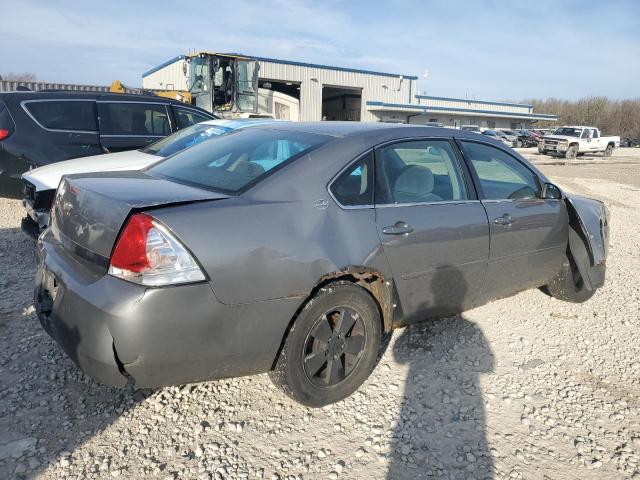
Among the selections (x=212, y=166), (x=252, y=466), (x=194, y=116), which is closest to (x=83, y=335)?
(x=252, y=466)

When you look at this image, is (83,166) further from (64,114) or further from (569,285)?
(569,285)

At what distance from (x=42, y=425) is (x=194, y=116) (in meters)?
6.03

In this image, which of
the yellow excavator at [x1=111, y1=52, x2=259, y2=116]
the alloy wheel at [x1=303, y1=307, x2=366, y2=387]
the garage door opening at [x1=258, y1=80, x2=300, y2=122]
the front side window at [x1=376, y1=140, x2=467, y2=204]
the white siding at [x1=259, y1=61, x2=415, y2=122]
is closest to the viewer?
the alloy wheel at [x1=303, y1=307, x2=366, y2=387]

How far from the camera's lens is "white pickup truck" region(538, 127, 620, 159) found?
29.6 metres

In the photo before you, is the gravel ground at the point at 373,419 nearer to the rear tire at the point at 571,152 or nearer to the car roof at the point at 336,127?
the car roof at the point at 336,127

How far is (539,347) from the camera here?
3885 millimetres

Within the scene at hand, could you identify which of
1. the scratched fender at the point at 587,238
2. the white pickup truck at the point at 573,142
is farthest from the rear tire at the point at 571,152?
the scratched fender at the point at 587,238

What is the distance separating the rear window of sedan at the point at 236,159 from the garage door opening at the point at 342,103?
39147mm

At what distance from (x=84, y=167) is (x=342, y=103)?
42757 mm

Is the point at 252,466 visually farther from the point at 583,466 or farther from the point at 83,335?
the point at 583,466

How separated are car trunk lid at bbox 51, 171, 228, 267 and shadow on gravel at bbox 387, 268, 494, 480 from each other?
1647 millimetres

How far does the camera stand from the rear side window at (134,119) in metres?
6.93

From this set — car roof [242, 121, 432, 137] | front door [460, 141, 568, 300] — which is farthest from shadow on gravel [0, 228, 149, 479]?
front door [460, 141, 568, 300]

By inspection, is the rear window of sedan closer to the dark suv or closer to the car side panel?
the car side panel
